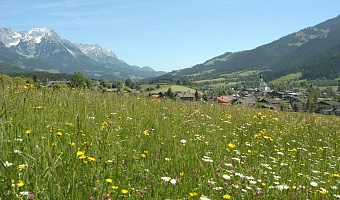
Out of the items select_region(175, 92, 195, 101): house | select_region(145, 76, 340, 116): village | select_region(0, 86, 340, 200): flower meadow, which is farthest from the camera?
select_region(145, 76, 340, 116): village

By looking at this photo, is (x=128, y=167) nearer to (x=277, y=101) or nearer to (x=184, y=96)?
(x=184, y=96)

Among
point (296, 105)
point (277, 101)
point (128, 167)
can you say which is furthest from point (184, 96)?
point (277, 101)

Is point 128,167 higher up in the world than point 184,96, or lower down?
lower down


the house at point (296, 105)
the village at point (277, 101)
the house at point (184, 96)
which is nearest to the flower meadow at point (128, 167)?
the house at point (184, 96)

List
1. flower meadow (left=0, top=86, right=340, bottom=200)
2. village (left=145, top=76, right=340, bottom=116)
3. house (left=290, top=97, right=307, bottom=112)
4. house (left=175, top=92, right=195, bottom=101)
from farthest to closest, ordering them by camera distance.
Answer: village (left=145, top=76, right=340, bottom=116) → house (left=290, top=97, right=307, bottom=112) → house (left=175, top=92, right=195, bottom=101) → flower meadow (left=0, top=86, right=340, bottom=200)

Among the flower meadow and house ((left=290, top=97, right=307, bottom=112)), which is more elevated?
the flower meadow

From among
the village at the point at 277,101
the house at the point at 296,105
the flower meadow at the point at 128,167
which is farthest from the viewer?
the village at the point at 277,101

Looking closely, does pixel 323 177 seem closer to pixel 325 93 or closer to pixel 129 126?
pixel 129 126

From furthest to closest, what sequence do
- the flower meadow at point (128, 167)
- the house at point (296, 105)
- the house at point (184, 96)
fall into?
the house at point (296, 105), the house at point (184, 96), the flower meadow at point (128, 167)

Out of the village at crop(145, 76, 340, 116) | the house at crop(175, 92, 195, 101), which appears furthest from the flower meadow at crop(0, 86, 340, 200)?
the village at crop(145, 76, 340, 116)

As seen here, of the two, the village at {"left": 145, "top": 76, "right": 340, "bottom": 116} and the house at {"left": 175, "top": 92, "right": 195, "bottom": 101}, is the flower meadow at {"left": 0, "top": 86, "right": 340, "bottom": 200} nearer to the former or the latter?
the house at {"left": 175, "top": 92, "right": 195, "bottom": 101}

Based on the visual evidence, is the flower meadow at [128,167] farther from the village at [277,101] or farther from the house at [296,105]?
the house at [296,105]

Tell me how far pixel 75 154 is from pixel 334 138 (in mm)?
7120

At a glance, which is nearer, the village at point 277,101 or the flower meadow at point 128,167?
the flower meadow at point 128,167
